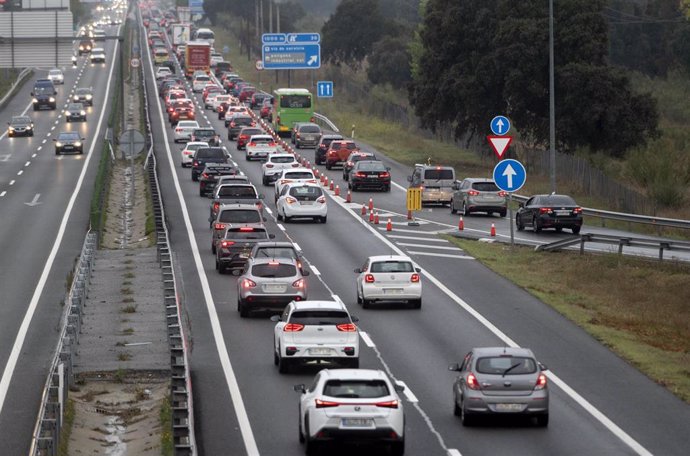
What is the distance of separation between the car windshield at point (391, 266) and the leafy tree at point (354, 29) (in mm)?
114079

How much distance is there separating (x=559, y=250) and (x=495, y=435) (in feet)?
82.3

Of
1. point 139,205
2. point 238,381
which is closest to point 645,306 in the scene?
point 238,381

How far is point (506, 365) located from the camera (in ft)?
78.0

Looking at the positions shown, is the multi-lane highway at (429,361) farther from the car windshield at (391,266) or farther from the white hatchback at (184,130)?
the white hatchback at (184,130)

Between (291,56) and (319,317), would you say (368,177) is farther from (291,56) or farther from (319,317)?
(291,56)

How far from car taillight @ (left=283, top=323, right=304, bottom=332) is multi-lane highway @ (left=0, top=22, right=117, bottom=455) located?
192 inches

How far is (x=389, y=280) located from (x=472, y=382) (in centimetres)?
1387

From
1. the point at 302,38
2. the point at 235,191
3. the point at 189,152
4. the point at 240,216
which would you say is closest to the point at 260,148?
the point at 189,152

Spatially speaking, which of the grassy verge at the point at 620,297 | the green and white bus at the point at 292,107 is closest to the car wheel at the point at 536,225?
the grassy verge at the point at 620,297

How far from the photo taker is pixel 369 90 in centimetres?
14262

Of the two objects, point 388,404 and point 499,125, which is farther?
point 499,125

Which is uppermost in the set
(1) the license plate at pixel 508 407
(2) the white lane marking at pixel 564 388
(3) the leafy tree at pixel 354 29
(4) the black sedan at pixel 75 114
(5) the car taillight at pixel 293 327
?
(3) the leafy tree at pixel 354 29

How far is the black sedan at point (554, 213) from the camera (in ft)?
174

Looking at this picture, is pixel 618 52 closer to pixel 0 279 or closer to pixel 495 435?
pixel 0 279
